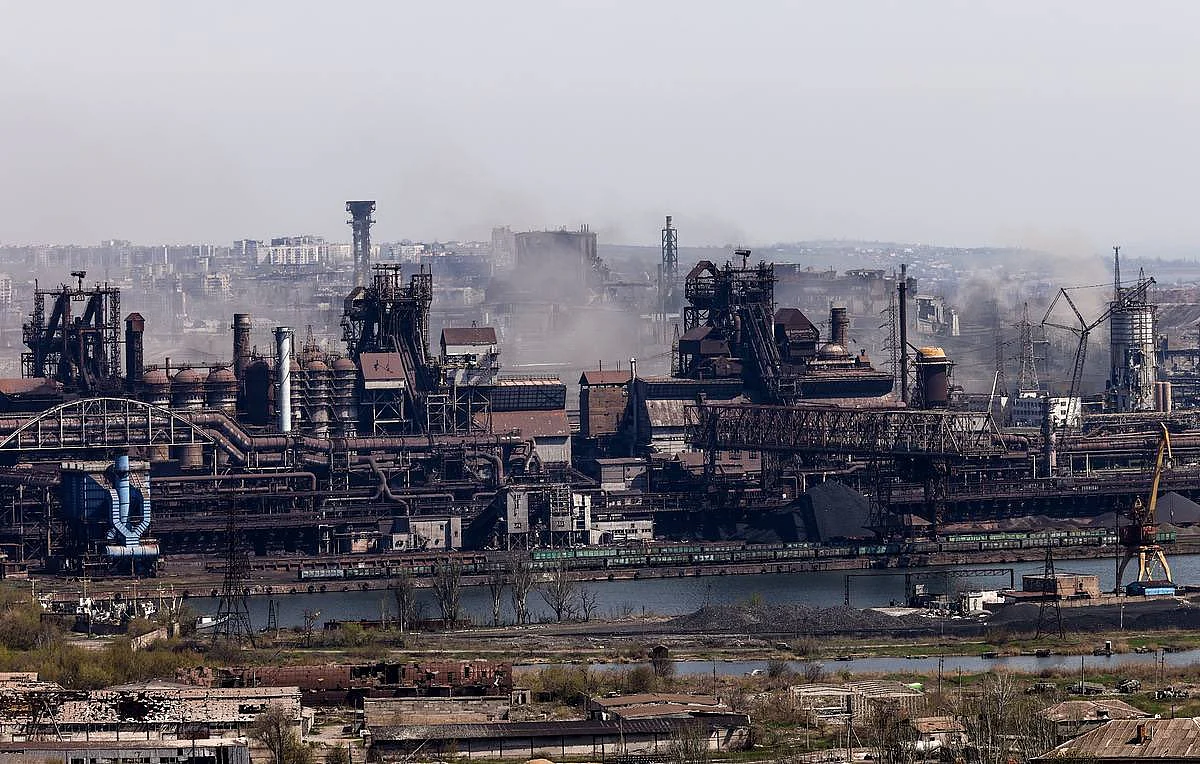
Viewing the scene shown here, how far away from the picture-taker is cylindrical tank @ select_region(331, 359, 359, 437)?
91.4 m

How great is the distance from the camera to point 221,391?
92250 millimetres

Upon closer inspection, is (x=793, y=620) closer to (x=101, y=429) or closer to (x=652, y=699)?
(x=652, y=699)

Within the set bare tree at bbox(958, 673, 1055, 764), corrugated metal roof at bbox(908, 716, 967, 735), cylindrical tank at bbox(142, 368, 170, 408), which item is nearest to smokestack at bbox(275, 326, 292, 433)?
cylindrical tank at bbox(142, 368, 170, 408)

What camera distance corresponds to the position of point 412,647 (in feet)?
190

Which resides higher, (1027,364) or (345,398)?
(1027,364)

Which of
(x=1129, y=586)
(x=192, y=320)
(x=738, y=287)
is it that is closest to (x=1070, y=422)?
(x=738, y=287)

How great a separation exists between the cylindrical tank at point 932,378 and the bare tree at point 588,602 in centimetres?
2245

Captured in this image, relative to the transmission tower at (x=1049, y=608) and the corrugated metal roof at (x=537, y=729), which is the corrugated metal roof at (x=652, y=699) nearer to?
the corrugated metal roof at (x=537, y=729)

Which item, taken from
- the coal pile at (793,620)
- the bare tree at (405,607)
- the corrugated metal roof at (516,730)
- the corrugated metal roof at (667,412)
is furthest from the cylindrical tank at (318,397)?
the corrugated metal roof at (516,730)

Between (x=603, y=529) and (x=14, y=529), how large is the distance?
15.7 metres

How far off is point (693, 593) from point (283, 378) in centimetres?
2313

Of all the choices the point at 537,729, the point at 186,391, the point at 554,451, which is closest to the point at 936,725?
the point at 537,729

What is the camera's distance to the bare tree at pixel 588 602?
65250 millimetres

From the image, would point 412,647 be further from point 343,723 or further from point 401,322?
point 401,322
